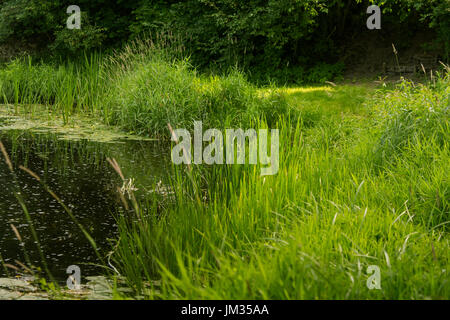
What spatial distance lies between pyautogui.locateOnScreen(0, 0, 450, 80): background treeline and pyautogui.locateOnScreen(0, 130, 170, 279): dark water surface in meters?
3.52

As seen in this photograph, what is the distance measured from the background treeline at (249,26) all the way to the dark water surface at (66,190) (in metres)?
3.52

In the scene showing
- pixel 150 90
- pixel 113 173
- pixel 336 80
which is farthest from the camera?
pixel 336 80

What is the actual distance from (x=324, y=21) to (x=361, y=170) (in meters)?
9.45

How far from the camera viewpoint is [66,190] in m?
5.43

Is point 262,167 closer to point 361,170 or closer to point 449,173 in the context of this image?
point 361,170

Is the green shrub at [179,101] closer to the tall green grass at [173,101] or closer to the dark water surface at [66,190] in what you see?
the tall green grass at [173,101]

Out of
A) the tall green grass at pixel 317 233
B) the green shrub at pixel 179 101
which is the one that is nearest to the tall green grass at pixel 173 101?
the green shrub at pixel 179 101

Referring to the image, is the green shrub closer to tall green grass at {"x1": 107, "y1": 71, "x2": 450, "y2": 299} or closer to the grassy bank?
the grassy bank

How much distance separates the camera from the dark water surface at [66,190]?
3.87 metres
